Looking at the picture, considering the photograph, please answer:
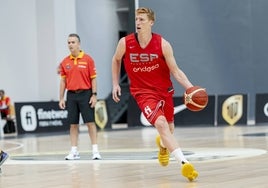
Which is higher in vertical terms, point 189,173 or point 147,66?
point 147,66

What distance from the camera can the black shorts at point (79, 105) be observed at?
465 inches

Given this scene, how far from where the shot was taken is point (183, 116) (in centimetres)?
2448

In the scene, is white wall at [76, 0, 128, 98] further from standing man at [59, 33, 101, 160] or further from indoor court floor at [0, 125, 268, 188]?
standing man at [59, 33, 101, 160]

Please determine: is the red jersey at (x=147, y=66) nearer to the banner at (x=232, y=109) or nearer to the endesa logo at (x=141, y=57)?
the endesa logo at (x=141, y=57)

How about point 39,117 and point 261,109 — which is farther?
point 261,109

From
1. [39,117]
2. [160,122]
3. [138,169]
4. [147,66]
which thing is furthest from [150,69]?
[39,117]

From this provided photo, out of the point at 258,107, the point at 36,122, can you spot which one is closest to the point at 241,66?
the point at 258,107

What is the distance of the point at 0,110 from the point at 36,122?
270 centimetres

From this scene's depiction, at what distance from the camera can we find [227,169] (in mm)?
9312

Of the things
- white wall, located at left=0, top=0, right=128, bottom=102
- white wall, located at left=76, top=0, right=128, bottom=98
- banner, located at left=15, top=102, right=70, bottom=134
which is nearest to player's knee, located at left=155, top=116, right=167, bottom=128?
banner, located at left=15, top=102, right=70, bottom=134

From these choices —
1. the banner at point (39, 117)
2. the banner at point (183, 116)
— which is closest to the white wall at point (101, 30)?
the banner at point (183, 116)

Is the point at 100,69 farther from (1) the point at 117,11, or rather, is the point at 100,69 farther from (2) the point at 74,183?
(2) the point at 74,183

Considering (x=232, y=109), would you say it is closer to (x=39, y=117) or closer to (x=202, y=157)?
(x=39, y=117)

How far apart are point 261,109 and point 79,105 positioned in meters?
13.8
